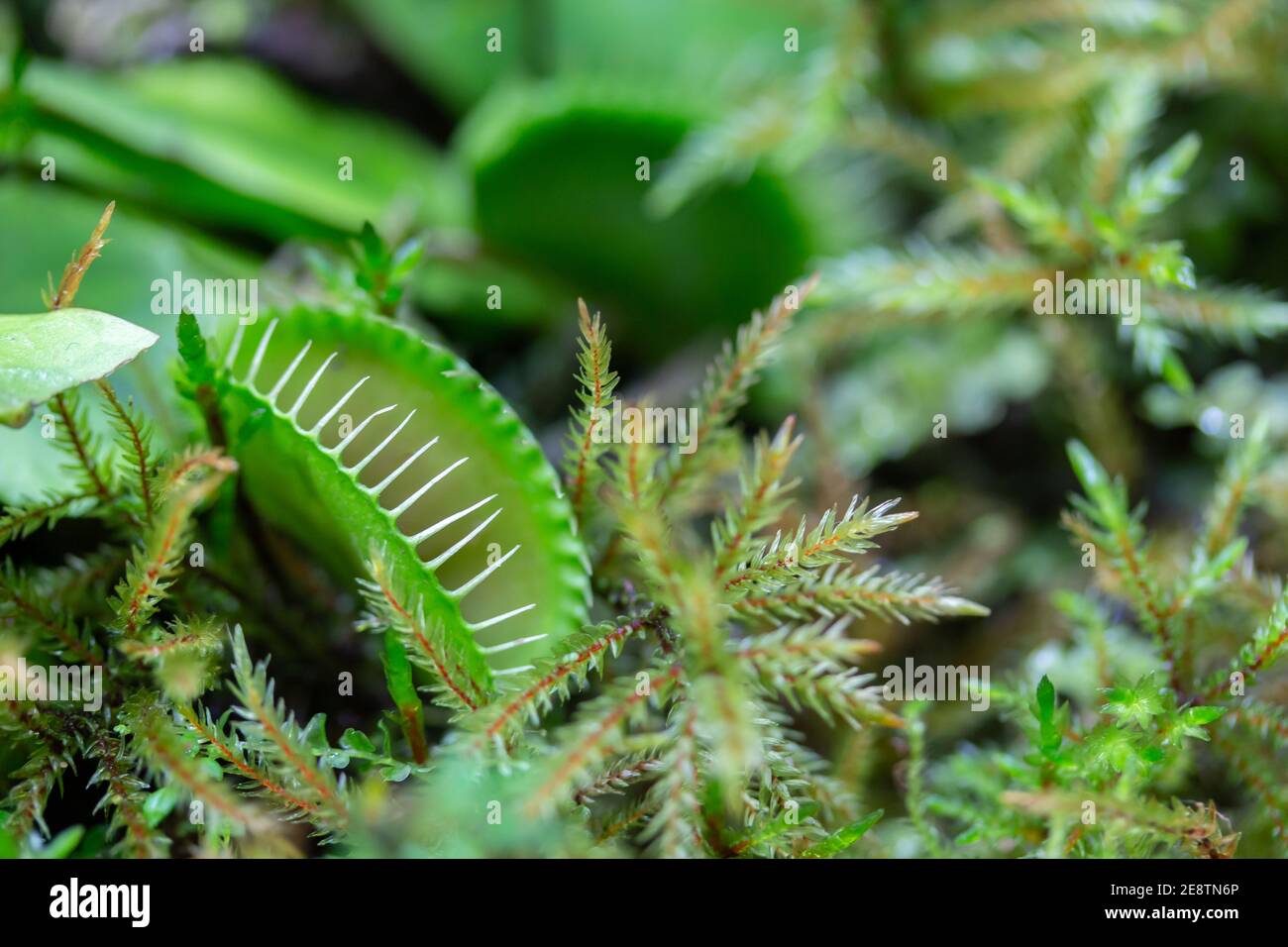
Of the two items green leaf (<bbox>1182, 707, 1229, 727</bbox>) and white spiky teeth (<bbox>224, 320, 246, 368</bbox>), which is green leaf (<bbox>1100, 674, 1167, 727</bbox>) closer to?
green leaf (<bbox>1182, 707, 1229, 727</bbox>)

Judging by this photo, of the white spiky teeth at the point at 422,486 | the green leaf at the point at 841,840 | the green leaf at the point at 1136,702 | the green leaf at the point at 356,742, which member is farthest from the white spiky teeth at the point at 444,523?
the green leaf at the point at 1136,702

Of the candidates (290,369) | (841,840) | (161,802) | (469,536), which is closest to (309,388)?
(290,369)

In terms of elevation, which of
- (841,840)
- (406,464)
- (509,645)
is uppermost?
(406,464)

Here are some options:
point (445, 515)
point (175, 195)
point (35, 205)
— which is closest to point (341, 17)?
point (175, 195)

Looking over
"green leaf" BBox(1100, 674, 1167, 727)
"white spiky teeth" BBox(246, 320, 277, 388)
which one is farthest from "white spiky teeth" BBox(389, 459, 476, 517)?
"green leaf" BBox(1100, 674, 1167, 727)

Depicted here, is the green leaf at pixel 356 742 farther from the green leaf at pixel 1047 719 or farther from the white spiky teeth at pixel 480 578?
the green leaf at pixel 1047 719

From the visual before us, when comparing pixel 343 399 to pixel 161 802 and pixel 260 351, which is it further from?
pixel 161 802
